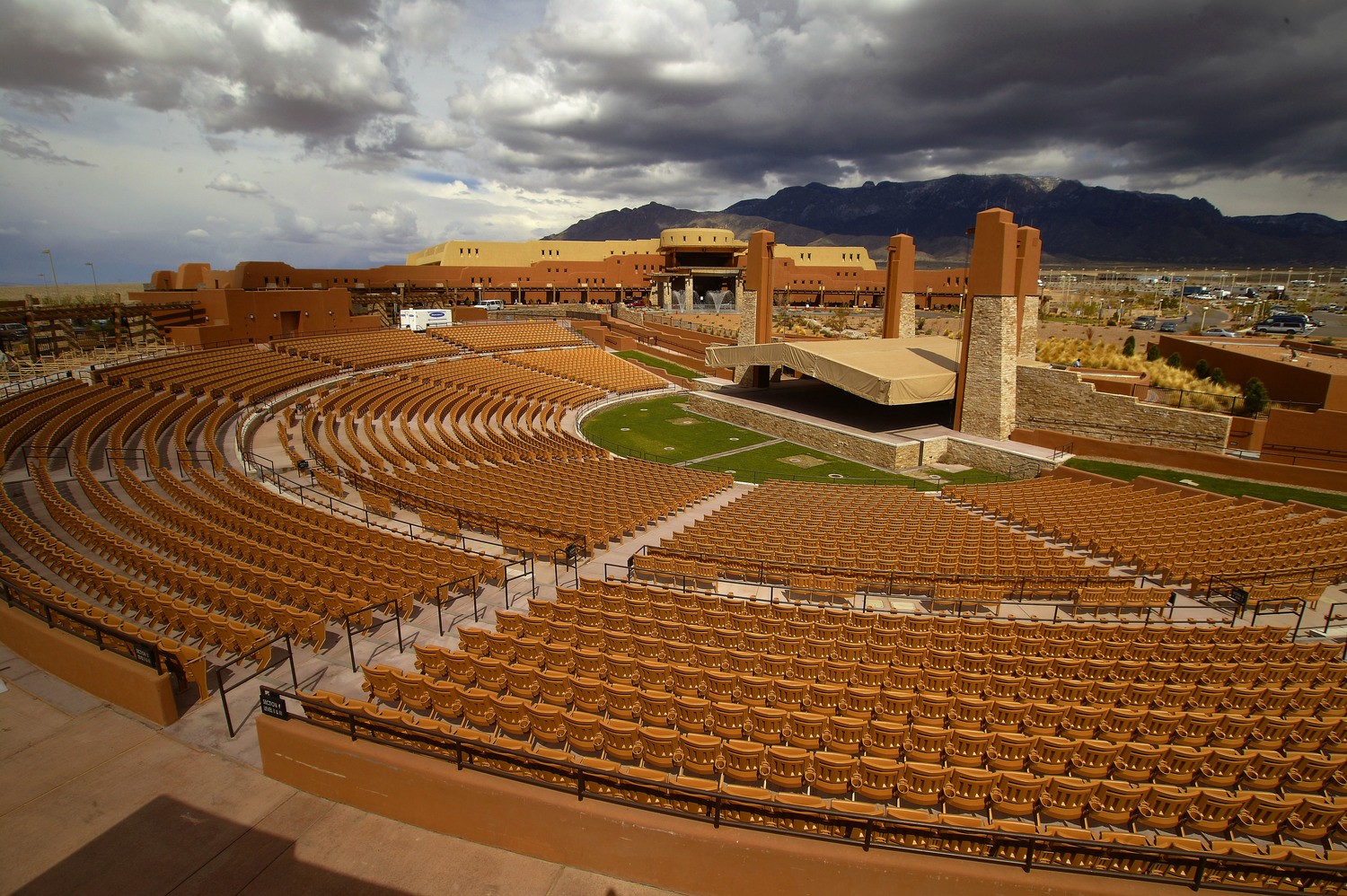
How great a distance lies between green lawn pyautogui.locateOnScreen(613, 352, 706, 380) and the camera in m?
45.5

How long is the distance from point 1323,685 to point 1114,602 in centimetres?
348

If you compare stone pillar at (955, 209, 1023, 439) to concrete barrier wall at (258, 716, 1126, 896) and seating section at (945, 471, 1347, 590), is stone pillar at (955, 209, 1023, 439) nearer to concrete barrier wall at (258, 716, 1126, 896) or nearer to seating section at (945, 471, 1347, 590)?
seating section at (945, 471, 1347, 590)

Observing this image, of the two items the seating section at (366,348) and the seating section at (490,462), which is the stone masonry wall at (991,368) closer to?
the seating section at (490,462)

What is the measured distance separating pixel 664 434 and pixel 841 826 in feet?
86.6

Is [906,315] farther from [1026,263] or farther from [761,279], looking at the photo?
[1026,263]

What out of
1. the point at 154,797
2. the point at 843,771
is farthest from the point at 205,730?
the point at 843,771

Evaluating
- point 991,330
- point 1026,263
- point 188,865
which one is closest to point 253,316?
point 188,865

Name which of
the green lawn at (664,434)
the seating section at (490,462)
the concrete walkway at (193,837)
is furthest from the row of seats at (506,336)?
the concrete walkway at (193,837)

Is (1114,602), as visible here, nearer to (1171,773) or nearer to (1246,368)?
(1171,773)

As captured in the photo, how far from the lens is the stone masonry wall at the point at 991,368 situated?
24469 mm

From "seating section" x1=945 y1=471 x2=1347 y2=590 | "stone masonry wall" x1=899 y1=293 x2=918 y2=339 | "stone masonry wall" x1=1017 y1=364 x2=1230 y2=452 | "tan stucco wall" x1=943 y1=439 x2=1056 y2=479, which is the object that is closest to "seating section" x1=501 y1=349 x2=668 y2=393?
"stone masonry wall" x1=899 y1=293 x2=918 y2=339

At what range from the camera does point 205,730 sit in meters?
6.86

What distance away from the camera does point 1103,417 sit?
23953mm

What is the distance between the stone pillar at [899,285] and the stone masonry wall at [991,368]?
9.76m
